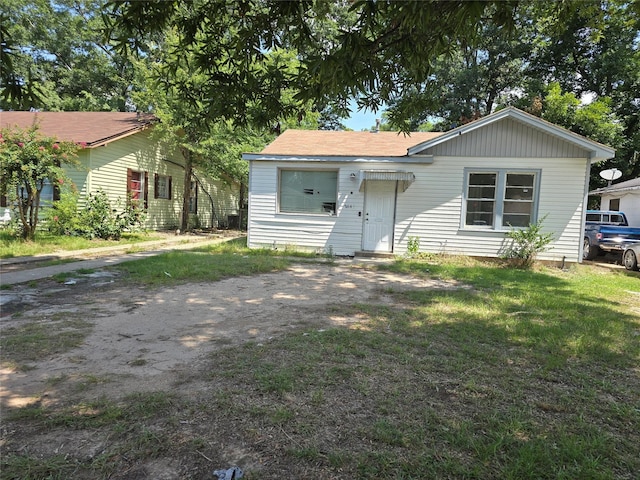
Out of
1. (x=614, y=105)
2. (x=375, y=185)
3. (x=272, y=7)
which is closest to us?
(x=272, y=7)

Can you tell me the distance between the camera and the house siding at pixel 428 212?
400 inches

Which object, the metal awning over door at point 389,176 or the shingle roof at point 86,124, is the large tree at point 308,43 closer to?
the metal awning over door at point 389,176

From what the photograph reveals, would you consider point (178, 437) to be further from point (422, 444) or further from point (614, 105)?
point (614, 105)

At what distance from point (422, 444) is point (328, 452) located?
0.56 meters

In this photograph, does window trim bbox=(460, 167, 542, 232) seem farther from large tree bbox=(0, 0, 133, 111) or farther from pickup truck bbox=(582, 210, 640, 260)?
large tree bbox=(0, 0, 133, 111)

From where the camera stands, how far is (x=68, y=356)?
343cm

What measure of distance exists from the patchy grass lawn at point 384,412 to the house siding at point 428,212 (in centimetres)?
639

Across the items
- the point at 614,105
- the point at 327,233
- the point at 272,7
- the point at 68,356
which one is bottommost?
the point at 68,356

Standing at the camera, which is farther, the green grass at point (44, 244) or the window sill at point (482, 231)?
the window sill at point (482, 231)

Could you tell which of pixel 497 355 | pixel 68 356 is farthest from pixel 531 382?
pixel 68 356

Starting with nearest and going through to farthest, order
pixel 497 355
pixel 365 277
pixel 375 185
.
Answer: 1. pixel 497 355
2. pixel 365 277
3. pixel 375 185

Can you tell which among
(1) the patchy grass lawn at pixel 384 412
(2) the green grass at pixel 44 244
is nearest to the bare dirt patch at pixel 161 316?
(1) the patchy grass lawn at pixel 384 412

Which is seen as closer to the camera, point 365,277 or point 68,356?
point 68,356

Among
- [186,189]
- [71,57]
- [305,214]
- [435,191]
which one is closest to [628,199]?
[435,191]
